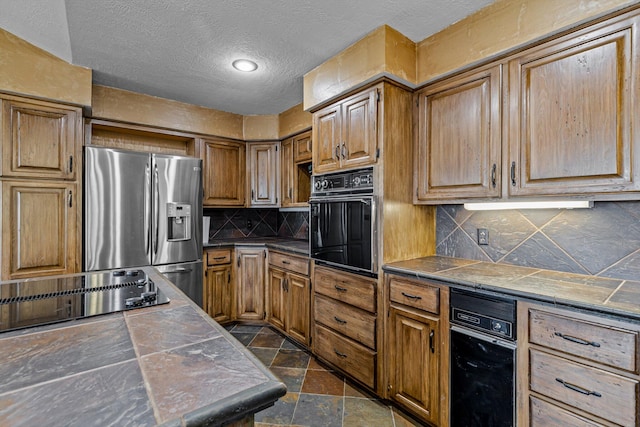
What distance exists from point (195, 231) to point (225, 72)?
1.54 metres

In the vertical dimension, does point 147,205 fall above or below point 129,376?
above

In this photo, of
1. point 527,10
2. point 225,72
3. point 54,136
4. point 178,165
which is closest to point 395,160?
point 527,10

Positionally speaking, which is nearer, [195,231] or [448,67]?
[448,67]

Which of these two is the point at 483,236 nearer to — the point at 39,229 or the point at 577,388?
the point at 577,388

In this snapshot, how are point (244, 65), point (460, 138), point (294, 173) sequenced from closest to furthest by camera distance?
1. point (460, 138)
2. point (244, 65)
3. point (294, 173)

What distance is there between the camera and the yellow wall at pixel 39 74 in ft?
6.95

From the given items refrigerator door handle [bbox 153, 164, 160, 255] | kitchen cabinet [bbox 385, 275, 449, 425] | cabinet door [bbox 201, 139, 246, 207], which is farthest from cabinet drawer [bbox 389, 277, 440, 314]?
cabinet door [bbox 201, 139, 246, 207]

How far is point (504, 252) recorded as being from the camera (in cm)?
203

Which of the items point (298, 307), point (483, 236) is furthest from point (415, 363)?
point (298, 307)

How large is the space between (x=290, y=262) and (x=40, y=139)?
2.21m

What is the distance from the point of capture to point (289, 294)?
2.97m

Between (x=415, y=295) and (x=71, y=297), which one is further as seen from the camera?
(x=415, y=295)

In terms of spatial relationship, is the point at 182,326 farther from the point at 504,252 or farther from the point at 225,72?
the point at 225,72

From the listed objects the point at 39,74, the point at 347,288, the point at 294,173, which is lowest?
the point at 347,288
